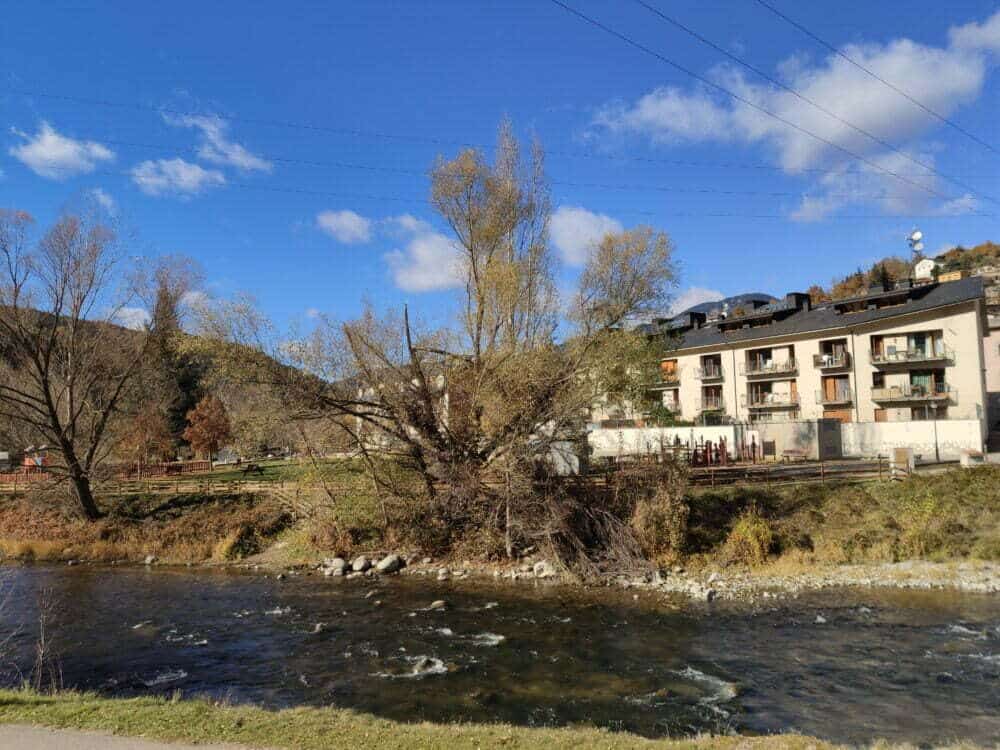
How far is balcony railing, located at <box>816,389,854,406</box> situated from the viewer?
139 feet

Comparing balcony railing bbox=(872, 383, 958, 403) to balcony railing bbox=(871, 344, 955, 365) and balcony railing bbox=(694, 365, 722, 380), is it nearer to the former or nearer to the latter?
balcony railing bbox=(871, 344, 955, 365)

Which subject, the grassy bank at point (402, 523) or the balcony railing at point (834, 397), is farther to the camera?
the balcony railing at point (834, 397)

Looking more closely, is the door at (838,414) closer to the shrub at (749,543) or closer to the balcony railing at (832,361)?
the balcony railing at (832,361)

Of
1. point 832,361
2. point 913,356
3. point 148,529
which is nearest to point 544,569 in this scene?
point 148,529

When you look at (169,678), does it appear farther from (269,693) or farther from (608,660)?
(608,660)

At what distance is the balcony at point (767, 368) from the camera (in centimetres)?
4534

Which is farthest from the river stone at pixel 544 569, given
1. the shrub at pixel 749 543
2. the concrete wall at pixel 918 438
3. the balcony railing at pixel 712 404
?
the balcony railing at pixel 712 404

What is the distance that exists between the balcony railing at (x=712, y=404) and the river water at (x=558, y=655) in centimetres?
3242

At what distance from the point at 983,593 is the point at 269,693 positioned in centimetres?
1800

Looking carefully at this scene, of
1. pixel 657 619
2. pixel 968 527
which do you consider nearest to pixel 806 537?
pixel 968 527

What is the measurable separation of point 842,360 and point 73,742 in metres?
45.2

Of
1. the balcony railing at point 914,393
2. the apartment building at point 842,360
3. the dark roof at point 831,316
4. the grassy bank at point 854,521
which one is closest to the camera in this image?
the grassy bank at point 854,521

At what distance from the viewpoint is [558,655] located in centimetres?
1334

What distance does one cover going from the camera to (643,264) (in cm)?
2602
